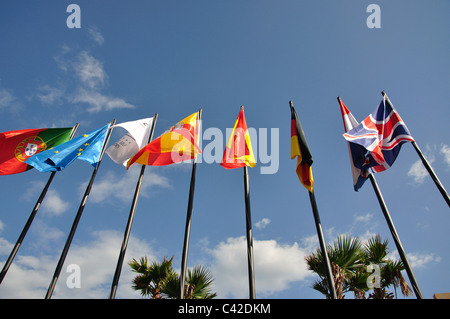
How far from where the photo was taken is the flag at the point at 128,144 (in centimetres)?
1109

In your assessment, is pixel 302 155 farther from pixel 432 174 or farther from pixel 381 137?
pixel 432 174

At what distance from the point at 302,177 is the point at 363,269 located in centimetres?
546

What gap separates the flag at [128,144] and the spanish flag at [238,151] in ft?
13.1

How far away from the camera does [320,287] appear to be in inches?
423

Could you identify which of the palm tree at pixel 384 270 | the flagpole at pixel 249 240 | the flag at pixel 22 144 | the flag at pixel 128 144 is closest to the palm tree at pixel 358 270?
the palm tree at pixel 384 270

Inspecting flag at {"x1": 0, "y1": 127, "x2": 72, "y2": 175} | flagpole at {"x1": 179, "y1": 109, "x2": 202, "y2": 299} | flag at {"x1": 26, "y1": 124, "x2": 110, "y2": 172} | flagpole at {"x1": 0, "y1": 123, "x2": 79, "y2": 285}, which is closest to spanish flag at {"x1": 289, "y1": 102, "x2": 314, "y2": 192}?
flagpole at {"x1": 179, "y1": 109, "x2": 202, "y2": 299}

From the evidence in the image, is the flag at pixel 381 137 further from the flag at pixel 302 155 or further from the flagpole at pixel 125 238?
the flagpole at pixel 125 238

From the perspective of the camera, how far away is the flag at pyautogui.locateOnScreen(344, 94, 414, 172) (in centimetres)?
864

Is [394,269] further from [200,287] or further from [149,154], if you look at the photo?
[149,154]

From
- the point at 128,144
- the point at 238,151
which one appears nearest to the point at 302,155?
the point at 238,151

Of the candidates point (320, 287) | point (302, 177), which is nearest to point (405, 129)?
point (302, 177)

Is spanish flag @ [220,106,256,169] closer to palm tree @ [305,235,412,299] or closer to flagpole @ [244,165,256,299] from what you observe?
flagpole @ [244,165,256,299]

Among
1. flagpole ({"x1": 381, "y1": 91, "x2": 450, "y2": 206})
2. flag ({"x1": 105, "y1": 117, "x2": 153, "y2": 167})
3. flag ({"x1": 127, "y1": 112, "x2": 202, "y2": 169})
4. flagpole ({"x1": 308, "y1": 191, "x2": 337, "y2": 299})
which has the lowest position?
flagpole ({"x1": 308, "y1": 191, "x2": 337, "y2": 299})

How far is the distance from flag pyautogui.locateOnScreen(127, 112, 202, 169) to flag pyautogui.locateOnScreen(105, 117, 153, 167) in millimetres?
1584
